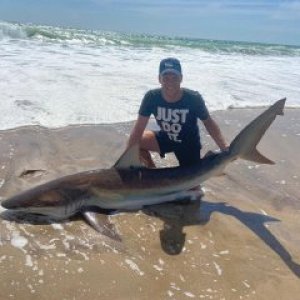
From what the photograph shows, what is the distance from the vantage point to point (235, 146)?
14.8ft

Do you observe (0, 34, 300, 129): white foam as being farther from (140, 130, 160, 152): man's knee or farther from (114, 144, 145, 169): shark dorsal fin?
(114, 144, 145, 169): shark dorsal fin

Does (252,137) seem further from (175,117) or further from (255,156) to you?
(175,117)

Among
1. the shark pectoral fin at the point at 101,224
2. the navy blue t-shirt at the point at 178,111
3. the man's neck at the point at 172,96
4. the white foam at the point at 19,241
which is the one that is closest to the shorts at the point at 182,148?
the navy blue t-shirt at the point at 178,111

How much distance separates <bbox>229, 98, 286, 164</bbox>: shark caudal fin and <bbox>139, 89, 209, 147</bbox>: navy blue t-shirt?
0.43 m

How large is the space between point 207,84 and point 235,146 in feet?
25.1

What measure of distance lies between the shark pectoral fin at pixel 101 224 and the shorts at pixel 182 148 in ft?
4.15

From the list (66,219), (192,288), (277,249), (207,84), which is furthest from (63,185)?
(207,84)

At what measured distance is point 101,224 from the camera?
12.8 feet

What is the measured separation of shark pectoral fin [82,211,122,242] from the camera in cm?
380

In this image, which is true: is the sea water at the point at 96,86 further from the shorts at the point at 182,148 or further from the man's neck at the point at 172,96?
the man's neck at the point at 172,96

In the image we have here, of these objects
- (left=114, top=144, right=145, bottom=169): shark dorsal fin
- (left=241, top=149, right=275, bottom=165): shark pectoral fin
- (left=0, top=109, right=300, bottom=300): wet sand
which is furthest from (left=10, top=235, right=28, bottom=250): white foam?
(left=241, top=149, right=275, bottom=165): shark pectoral fin

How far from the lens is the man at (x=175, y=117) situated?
4504 mm

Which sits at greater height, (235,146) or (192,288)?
(235,146)

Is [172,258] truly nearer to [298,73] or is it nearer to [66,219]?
[66,219]
